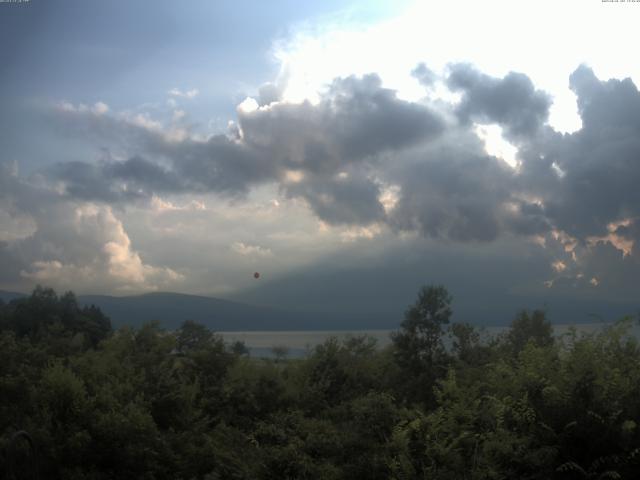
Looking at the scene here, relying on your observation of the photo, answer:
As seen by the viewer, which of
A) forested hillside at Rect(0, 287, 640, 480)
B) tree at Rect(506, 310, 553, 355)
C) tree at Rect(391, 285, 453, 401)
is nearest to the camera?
forested hillside at Rect(0, 287, 640, 480)

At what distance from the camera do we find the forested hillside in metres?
9.90

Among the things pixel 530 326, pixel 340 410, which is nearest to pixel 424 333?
pixel 340 410

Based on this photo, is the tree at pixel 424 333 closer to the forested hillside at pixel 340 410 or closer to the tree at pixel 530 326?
the forested hillside at pixel 340 410

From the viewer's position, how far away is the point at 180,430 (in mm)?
18406

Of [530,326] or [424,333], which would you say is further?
[530,326]

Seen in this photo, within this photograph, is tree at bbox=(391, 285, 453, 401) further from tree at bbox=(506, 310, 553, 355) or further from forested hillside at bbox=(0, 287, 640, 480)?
tree at bbox=(506, 310, 553, 355)

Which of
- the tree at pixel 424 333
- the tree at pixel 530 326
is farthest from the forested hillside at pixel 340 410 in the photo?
the tree at pixel 530 326

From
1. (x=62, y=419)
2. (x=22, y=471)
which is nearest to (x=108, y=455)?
(x=62, y=419)

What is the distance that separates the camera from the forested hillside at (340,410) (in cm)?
990

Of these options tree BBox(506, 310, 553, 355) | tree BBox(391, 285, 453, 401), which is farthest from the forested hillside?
tree BBox(506, 310, 553, 355)

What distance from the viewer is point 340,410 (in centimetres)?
1905

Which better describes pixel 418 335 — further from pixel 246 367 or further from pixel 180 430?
pixel 180 430

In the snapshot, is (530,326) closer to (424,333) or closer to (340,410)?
(424,333)

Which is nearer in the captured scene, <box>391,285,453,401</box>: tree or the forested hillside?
the forested hillside
